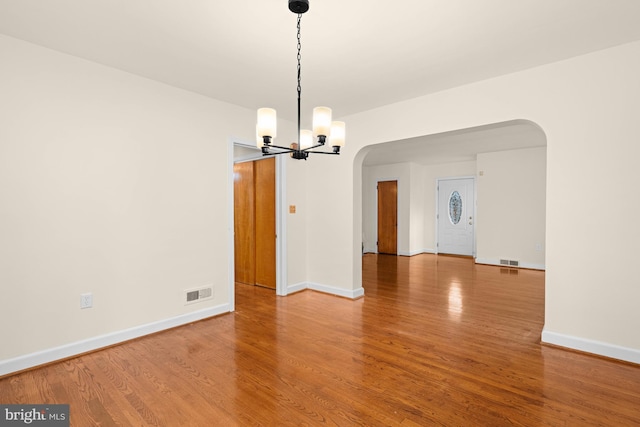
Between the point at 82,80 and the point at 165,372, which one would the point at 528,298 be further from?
the point at 82,80

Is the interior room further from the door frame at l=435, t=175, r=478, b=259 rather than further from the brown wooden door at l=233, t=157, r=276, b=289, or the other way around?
the door frame at l=435, t=175, r=478, b=259

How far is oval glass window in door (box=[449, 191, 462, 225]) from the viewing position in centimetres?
859

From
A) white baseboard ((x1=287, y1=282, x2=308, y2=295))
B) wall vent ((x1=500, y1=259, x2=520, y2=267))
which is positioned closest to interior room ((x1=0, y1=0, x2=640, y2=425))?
white baseboard ((x1=287, y1=282, x2=308, y2=295))

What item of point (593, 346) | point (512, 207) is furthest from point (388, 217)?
point (593, 346)

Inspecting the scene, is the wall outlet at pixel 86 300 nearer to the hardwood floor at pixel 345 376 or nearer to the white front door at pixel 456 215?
the hardwood floor at pixel 345 376

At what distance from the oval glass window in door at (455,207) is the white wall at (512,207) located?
1.01 metres

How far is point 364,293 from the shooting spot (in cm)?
490

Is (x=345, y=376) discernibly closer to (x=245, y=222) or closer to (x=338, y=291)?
(x=338, y=291)

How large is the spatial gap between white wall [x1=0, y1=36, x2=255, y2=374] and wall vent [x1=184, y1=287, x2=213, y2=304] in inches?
2.6

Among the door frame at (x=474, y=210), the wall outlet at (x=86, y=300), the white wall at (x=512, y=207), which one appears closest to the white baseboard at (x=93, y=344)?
the wall outlet at (x=86, y=300)

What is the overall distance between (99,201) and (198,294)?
4.92 feet

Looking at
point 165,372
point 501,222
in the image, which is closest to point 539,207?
point 501,222

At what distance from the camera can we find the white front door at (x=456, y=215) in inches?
330

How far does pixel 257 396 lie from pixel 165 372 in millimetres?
893
